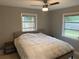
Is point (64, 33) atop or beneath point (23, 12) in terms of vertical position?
beneath

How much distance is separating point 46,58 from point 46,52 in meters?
0.18

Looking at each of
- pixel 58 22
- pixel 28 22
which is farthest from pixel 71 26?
pixel 28 22

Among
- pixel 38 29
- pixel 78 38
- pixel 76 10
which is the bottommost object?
pixel 78 38

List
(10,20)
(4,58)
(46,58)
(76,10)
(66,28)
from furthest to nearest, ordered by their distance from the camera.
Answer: (66,28) → (10,20) → (76,10) → (4,58) → (46,58)

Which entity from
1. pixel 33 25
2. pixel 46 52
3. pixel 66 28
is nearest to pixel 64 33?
pixel 66 28

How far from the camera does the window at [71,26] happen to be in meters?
4.07

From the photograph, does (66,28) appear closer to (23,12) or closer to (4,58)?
(23,12)

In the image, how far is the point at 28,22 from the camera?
5047 mm

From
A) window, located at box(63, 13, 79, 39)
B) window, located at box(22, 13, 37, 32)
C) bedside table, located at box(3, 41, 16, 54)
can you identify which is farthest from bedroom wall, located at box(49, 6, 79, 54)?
bedside table, located at box(3, 41, 16, 54)

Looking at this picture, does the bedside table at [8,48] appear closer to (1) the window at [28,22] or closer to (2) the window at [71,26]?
(1) the window at [28,22]

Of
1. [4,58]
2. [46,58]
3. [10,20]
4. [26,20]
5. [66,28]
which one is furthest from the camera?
[26,20]

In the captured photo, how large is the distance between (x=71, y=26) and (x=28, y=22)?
2.35 metres

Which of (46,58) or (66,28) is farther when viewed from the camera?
(66,28)

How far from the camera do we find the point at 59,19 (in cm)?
493
